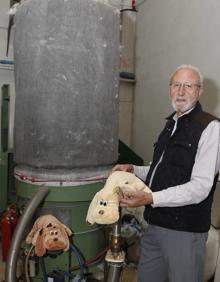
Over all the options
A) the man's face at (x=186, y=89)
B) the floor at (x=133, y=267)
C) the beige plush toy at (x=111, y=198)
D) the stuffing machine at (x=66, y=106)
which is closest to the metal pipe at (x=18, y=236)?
the stuffing machine at (x=66, y=106)

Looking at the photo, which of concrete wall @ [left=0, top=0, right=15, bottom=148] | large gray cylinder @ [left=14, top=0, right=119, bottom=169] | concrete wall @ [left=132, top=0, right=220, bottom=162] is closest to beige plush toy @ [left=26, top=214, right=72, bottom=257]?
large gray cylinder @ [left=14, top=0, right=119, bottom=169]

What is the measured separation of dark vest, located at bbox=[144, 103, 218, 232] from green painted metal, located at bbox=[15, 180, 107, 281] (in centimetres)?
56

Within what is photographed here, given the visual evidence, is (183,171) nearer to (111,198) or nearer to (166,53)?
(111,198)

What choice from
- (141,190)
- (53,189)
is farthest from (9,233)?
(141,190)

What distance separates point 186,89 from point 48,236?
1.01 meters

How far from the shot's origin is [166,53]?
8.77 ft

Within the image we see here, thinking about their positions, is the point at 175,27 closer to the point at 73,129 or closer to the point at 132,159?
the point at 132,159

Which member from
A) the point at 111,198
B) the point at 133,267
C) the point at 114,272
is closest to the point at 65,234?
the point at 114,272

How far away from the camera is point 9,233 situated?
2.26m

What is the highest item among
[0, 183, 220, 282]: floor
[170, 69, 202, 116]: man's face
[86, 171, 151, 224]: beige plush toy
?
[170, 69, 202, 116]: man's face

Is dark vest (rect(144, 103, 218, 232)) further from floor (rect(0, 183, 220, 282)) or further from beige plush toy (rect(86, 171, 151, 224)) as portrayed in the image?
floor (rect(0, 183, 220, 282))

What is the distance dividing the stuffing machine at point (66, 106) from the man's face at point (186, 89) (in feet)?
1.88

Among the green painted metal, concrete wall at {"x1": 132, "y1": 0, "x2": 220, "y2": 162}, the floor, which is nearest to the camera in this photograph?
the green painted metal

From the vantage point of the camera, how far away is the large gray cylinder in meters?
1.65
